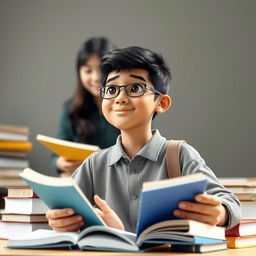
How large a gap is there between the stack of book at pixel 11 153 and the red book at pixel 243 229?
6.91 ft

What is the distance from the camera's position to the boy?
1.31 m

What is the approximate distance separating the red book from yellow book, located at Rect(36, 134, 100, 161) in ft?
2.60

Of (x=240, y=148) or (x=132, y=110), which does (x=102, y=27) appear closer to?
(x=240, y=148)

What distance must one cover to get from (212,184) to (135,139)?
0.76 feet

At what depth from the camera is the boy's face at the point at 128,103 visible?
132cm

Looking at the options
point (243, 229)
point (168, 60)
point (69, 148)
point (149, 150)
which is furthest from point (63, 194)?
point (168, 60)

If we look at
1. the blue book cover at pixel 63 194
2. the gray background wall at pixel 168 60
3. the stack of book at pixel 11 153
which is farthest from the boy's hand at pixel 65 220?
the gray background wall at pixel 168 60

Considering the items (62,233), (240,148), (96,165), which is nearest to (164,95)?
(96,165)

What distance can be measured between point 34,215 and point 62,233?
0.93ft

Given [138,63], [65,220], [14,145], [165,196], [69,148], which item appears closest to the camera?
[165,196]

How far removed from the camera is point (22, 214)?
4.68ft

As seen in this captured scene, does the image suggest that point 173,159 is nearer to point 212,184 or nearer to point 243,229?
point 212,184

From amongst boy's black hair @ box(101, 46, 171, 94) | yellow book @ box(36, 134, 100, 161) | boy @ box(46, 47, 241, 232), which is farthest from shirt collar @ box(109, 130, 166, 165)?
yellow book @ box(36, 134, 100, 161)

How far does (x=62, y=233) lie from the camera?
1.16 metres
